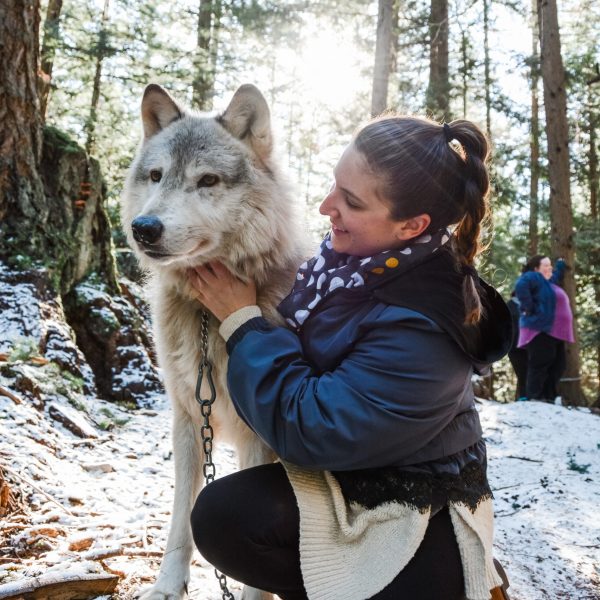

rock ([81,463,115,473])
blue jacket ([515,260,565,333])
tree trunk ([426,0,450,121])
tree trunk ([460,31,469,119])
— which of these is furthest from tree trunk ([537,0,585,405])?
rock ([81,463,115,473])

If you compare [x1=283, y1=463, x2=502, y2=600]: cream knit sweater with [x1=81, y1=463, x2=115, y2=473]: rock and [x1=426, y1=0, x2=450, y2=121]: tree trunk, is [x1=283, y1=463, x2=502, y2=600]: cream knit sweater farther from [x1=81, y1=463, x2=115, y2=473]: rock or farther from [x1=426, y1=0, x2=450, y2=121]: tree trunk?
[x1=426, y1=0, x2=450, y2=121]: tree trunk

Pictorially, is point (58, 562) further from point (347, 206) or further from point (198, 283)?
point (347, 206)

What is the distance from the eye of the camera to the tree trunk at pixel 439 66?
11924 millimetres

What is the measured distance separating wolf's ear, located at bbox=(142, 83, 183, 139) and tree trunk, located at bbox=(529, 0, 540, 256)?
1184 cm

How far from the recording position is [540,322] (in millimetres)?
8195

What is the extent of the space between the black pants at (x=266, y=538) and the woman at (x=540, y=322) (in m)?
7.03

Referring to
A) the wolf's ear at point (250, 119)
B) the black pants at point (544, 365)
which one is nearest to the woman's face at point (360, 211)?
the wolf's ear at point (250, 119)

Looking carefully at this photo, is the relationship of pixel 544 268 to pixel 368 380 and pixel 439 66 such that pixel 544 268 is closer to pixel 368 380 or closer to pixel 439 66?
pixel 439 66

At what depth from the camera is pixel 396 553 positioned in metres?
1.75

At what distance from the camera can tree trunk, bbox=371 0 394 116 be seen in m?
9.07

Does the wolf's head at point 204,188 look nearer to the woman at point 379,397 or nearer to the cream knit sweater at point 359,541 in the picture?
the woman at point 379,397

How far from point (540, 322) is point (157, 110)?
715 cm

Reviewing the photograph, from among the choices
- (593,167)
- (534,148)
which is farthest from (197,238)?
(593,167)

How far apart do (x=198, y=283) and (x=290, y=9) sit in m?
10.9
